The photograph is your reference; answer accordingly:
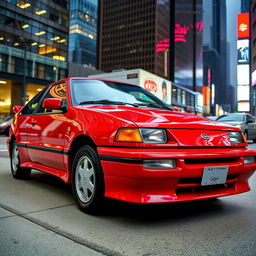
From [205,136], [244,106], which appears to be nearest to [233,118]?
[205,136]

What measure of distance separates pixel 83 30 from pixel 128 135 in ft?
396

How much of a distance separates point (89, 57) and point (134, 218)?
13475 centimetres

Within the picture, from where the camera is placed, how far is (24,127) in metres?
4.71

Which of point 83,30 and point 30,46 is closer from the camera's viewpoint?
point 30,46

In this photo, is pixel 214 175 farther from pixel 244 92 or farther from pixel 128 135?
pixel 244 92

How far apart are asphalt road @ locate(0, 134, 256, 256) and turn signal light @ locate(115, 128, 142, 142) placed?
764 millimetres

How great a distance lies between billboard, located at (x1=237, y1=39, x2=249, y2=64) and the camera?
7488 centimetres

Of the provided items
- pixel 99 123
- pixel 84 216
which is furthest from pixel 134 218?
pixel 99 123

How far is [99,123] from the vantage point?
9.66 feet

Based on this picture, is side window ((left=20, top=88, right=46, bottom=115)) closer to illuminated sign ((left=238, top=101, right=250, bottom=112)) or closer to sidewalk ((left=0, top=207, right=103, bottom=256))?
sidewalk ((left=0, top=207, right=103, bottom=256))

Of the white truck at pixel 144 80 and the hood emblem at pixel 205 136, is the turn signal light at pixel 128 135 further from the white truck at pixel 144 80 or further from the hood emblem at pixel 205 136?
the white truck at pixel 144 80

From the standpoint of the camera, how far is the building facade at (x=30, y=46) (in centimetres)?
3491

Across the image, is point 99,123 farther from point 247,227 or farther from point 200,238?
point 247,227

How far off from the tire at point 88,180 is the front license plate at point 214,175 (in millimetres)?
939
